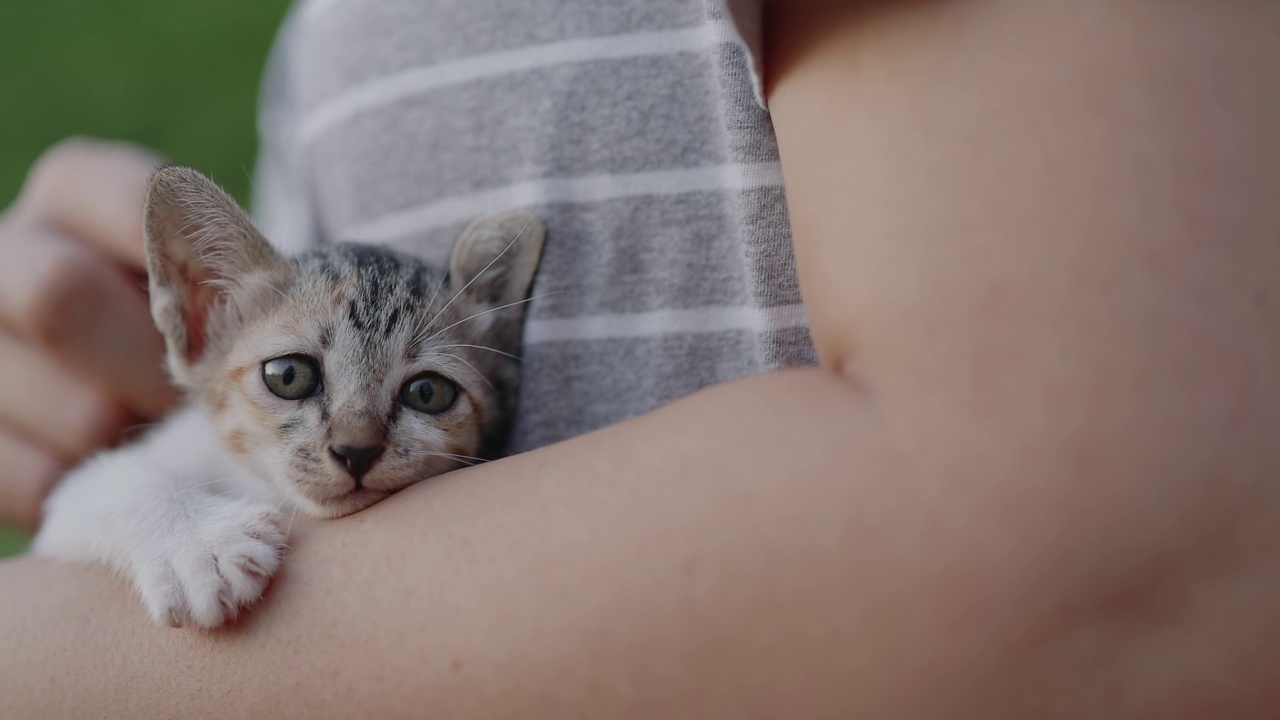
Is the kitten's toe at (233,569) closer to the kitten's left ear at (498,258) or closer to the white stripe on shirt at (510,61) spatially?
the kitten's left ear at (498,258)

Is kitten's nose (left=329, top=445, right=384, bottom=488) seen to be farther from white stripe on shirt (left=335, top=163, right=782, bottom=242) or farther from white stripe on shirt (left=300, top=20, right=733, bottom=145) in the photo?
white stripe on shirt (left=300, top=20, right=733, bottom=145)

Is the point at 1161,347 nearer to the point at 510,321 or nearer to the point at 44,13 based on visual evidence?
the point at 510,321

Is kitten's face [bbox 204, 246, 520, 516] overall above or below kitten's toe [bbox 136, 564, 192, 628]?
above

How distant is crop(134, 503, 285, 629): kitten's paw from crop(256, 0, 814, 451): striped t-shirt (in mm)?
341

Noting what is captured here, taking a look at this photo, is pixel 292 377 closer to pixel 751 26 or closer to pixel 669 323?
pixel 669 323

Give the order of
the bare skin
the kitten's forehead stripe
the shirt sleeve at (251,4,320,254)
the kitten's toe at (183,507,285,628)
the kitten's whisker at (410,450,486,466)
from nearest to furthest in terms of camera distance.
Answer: the bare skin → the kitten's toe at (183,507,285,628) → the kitten's whisker at (410,450,486,466) → the kitten's forehead stripe → the shirt sleeve at (251,4,320,254)

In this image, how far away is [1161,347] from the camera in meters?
0.58

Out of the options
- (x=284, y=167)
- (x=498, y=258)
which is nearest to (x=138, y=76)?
(x=284, y=167)

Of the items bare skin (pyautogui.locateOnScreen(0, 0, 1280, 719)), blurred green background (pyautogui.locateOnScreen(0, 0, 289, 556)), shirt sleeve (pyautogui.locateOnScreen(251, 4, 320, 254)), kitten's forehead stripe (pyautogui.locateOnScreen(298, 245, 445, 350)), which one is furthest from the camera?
blurred green background (pyautogui.locateOnScreen(0, 0, 289, 556))

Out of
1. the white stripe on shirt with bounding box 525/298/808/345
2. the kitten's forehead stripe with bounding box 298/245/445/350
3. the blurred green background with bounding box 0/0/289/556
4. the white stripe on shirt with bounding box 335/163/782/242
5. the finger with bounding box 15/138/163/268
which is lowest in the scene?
the white stripe on shirt with bounding box 525/298/808/345

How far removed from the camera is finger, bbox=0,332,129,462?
1.23 meters

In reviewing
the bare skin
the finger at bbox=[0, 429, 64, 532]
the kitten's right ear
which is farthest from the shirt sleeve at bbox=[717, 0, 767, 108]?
the finger at bbox=[0, 429, 64, 532]

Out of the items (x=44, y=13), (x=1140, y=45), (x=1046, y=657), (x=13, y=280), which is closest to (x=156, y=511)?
(x=13, y=280)

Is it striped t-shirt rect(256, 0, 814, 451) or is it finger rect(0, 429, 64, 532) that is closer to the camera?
striped t-shirt rect(256, 0, 814, 451)
